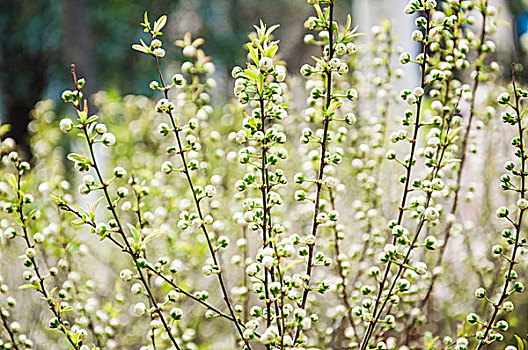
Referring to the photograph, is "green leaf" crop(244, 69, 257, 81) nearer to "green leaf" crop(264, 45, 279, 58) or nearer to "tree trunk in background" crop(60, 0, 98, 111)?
"green leaf" crop(264, 45, 279, 58)

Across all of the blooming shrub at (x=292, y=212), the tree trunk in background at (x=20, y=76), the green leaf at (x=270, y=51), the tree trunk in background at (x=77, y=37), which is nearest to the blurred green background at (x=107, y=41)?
the tree trunk in background at (x=20, y=76)

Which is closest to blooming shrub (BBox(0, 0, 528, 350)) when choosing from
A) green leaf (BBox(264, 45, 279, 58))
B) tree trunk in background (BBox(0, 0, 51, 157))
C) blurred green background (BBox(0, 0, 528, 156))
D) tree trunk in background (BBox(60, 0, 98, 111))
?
green leaf (BBox(264, 45, 279, 58))

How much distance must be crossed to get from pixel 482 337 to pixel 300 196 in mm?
264

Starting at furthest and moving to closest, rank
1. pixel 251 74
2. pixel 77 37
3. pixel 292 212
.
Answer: pixel 77 37 < pixel 292 212 < pixel 251 74

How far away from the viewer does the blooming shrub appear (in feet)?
1.92

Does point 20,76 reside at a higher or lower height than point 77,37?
higher

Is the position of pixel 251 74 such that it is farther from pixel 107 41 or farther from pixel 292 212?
pixel 107 41

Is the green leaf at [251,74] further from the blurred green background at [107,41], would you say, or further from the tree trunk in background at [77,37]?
the blurred green background at [107,41]

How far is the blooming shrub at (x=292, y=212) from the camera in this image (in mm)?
586

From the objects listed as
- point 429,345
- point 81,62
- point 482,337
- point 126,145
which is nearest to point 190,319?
point 126,145

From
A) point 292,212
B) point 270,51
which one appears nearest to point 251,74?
point 270,51

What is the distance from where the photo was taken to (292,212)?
Result: 4.85ft

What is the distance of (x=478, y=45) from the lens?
854 mm

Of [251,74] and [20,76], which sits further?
[20,76]
